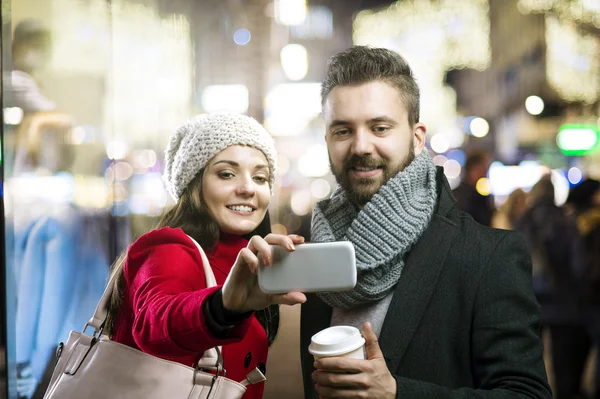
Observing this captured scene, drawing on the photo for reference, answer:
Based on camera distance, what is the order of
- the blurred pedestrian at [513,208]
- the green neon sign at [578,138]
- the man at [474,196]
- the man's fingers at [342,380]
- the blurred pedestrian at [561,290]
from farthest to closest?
1. the green neon sign at [578,138]
2. the blurred pedestrian at [513,208]
3. the blurred pedestrian at [561,290]
4. the man at [474,196]
5. the man's fingers at [342,380]

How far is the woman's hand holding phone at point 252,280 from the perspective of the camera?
138 centimetres

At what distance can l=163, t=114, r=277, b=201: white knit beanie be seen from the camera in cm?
182

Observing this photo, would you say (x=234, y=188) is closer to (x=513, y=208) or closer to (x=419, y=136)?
(x=419, y=136)

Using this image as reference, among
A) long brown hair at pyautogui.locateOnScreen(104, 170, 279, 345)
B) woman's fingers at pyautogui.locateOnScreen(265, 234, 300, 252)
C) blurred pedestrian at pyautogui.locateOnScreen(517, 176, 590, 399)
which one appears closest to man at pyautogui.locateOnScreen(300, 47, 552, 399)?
long brown hair at pyautogui.locateOnScreen(104, 170, 279, 345)

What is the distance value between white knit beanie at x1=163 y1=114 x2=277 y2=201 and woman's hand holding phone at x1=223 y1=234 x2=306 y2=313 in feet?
1.53

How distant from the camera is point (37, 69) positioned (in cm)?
264

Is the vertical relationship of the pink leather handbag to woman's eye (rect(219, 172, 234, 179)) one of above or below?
below

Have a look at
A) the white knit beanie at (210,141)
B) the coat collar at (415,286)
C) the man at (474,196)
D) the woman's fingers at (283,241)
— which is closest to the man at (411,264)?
the coat collar at (415,286)

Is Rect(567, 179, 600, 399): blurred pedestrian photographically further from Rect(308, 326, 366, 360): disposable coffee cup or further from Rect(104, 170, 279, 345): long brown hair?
Rect(308, 326, 366, 360): disposable coffee cup

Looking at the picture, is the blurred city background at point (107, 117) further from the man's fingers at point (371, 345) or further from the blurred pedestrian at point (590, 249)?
the blurred pedestrian at point (590, 249)

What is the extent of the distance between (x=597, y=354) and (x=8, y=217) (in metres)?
4.47

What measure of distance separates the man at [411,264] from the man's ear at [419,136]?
0.03m

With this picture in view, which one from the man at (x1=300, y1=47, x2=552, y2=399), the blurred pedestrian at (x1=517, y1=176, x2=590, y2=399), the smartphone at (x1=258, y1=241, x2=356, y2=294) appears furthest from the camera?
the blurred pedestrian at (x1=517, y1=176, x2=590, y2=399)

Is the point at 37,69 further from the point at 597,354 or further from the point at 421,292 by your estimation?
the point at 597,354
